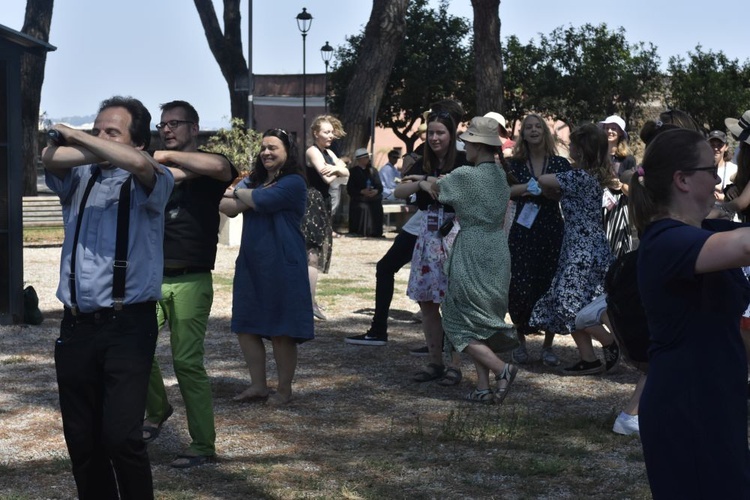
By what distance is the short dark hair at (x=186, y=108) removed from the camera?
5738mm

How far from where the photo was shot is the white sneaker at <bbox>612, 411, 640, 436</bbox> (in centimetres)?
648

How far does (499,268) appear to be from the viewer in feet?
23.6

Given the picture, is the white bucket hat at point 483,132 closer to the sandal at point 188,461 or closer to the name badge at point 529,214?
the name badge at point 529,214

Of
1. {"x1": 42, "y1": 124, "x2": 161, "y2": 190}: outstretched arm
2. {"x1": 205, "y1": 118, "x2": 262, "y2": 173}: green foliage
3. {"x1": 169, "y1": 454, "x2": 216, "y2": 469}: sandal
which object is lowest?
{"x1": 169, "y1": 454, "x2": 216, "y2": 469}: sandal

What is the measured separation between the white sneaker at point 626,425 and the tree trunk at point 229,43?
3051 centimetres

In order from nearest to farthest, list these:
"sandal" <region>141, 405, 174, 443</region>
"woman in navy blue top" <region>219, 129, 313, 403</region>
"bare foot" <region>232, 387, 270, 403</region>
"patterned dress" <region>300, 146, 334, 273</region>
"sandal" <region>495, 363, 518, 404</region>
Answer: "sandal" <region>141, 405, 174, 443</region>
"woman in navy blue top" <region>219, 129, 313, 403</region>
"sandal" <region>495, 363, 518, 404</region>
"bare foot" <region>232, 387, 270, 403</region>
"patterned dress" <region>300, 146, 334, 273</region>

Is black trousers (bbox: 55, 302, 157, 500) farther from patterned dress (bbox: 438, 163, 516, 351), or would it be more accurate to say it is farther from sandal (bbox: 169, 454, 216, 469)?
patterned dress (bbox: 438, 163, 516, 351)

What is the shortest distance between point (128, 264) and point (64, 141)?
0.48 meters

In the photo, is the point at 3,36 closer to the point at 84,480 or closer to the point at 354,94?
the point at 84,480

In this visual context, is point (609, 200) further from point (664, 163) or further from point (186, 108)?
point (664, 163)

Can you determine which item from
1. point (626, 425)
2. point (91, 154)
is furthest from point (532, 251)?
point (91, 154)

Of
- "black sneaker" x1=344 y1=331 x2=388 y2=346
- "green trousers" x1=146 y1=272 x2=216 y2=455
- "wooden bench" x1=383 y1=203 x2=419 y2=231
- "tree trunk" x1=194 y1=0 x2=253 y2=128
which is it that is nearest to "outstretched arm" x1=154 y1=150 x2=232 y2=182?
"green trousers" x1=146 y1=272 x2=216 y2=455

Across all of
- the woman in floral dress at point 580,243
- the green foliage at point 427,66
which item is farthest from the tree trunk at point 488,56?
the green foliage at point 427,66

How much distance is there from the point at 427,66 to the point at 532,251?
41133 millimetres
